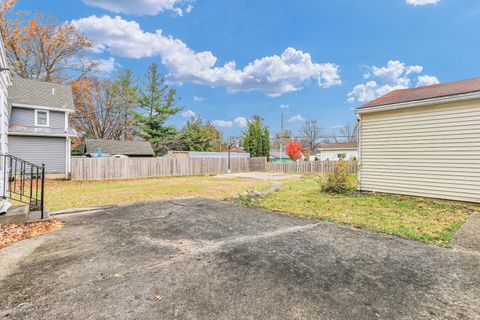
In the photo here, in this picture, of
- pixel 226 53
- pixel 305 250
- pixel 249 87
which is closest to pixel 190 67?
pixel 226 53

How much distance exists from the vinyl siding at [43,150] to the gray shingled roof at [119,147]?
8.53 metres

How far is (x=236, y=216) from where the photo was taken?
5.50 metres

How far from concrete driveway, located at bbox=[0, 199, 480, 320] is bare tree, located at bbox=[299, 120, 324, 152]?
51.7 metres

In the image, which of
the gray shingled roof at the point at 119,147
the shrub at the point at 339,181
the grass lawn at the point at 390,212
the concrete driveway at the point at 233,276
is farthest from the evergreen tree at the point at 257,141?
the concrete driveway at the point at 233,276

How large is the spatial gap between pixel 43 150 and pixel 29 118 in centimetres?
239

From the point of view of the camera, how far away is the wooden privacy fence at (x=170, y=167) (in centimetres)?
1450

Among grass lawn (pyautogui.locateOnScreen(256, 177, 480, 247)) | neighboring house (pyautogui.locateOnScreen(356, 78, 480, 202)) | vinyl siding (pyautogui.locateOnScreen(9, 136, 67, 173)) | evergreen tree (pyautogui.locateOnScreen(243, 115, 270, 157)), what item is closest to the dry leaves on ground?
grass lawn (pyautogui.locateOnScreen(256, 177, 480, 247))

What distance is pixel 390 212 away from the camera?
5.65 m

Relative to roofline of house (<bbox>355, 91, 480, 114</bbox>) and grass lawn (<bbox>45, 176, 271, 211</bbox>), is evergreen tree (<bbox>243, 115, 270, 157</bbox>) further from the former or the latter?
roofline of house (<bbox>355, 91, 480, 114</bbox>)

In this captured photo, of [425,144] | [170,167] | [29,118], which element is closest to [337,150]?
[170,167]

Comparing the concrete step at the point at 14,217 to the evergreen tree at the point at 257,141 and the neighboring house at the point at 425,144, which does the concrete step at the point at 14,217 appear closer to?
the neighboring house at the point at 425,144

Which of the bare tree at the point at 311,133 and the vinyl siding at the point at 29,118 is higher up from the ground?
the bare tree at the point at 311,133

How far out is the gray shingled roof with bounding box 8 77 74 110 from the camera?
15.1 m

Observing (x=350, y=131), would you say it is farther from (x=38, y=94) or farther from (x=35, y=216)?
(x=35, y=216)
